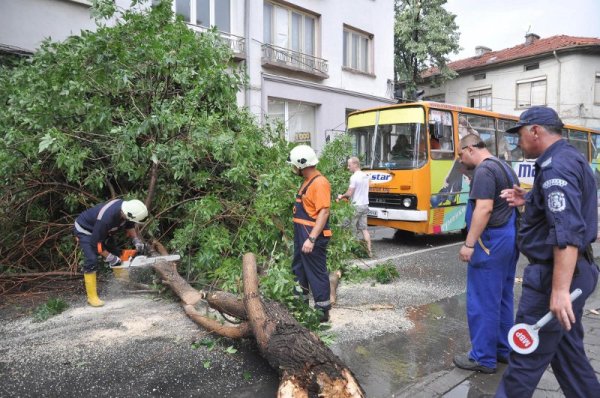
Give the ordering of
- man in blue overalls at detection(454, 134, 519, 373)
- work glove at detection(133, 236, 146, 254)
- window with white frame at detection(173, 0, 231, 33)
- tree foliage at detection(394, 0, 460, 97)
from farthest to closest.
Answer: tree foliage at detection(394, 0, 460, 97), window with white frame at detection(173, 0, 231, 33), work glove at detection(133, 236, 146, 254), man in blue overalls at detection(454, 134, 519, 373)

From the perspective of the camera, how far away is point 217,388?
3.33 metres

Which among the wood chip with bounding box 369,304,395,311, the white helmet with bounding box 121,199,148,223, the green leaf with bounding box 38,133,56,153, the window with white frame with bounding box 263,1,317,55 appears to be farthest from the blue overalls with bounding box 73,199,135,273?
the window with white frame with bounding box 263,1,317,55

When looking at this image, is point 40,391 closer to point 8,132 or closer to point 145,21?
point 8,132

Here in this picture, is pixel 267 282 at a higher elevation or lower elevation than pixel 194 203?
lower

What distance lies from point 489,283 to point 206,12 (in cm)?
1163

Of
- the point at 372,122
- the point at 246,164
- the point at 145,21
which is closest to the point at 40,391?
the point at 246,164

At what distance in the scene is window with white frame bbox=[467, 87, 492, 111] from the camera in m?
27.5

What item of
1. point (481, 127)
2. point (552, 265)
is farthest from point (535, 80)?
point (552, 265)

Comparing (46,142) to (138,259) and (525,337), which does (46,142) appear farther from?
(525,337)

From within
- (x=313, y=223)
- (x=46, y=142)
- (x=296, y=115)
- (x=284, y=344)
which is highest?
(x=296, y=115)

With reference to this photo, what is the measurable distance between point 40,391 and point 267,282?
2080 millimetres

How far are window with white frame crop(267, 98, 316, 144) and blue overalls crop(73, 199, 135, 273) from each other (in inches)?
366

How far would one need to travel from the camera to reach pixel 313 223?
4.46m

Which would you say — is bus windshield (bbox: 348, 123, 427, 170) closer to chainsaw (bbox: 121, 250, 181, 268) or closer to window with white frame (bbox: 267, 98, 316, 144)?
window with white frame (bbox: 267, 98, 316, 144)
